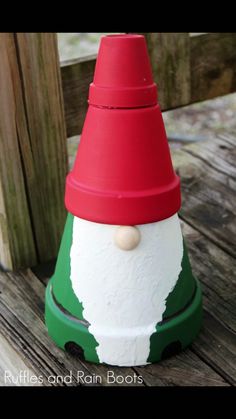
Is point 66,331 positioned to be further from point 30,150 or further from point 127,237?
point 30,150

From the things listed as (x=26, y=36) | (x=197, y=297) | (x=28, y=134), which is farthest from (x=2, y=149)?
(x=197, y=297)

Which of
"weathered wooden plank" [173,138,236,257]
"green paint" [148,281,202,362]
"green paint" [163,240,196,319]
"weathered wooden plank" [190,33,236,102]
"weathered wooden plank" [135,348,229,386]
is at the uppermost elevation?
"weathered wooden plank" [190,33,236,102]

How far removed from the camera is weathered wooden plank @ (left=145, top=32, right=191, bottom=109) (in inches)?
85.4

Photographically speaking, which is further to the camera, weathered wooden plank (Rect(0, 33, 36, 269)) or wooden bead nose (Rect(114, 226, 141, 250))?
weathered wooden plank (Rect(0, 33, 36, 269))

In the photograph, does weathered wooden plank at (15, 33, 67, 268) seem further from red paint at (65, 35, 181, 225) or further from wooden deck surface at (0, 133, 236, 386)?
red paint at (65, 35, 181, 225)

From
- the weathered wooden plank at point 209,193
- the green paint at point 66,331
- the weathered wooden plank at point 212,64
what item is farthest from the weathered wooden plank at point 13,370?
the weathered wooden plank at point 212,64

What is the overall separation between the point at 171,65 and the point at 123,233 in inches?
43.7

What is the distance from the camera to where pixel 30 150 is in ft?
→ 5.68

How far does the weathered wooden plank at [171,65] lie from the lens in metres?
2.17

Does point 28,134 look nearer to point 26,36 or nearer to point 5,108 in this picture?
point 5,108

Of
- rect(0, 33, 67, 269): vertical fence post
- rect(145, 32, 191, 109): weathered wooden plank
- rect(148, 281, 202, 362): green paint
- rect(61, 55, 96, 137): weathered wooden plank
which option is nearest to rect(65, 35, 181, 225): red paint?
rect(148, 281, 202, 362): green paint

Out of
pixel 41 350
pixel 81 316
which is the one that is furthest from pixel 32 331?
pixel 81 316

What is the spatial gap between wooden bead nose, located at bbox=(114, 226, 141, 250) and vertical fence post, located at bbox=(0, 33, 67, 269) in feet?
1.71
